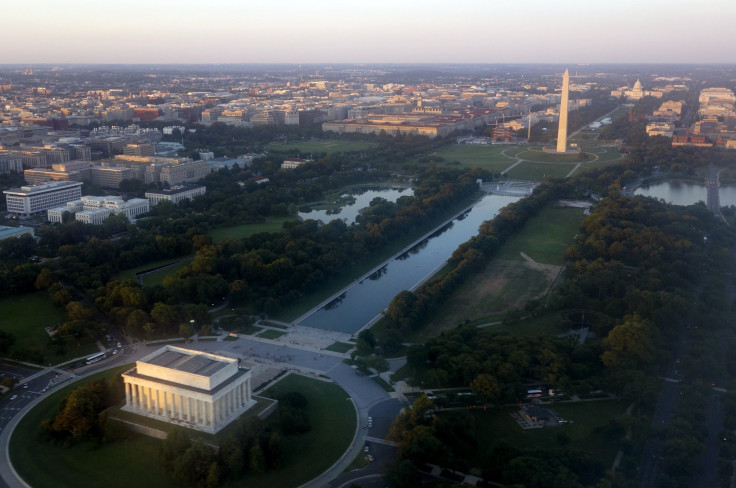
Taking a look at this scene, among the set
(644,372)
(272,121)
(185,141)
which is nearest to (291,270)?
(644,372)

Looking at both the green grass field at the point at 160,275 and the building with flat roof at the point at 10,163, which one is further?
the building with flat roof at the point at 10,163

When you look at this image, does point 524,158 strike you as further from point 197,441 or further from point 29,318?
point 197,441

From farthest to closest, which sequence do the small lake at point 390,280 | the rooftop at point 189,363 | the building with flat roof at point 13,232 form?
the building with flat roof at point 13,232, the small lake at point 390,280, the rooftop at point 189,363

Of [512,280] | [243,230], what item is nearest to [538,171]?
[243,230]

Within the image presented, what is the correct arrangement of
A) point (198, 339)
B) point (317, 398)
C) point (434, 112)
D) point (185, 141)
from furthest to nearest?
1. point (434, 112)
2. point (185, 141)
3. point (198, 339)
4. point (317, 398)

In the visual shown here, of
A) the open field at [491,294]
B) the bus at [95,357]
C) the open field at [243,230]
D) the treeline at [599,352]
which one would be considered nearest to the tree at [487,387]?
the treeline at [599,352]

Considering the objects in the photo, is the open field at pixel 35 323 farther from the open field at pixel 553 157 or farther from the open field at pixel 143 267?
the open field at pixel 553 157

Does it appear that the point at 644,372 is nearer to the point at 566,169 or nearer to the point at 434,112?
the point at 566,169

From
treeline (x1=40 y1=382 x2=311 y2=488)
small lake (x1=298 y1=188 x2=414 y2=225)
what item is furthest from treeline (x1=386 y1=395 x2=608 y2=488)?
small lake (x1=298 y1=188 x2=414 y2=225)
